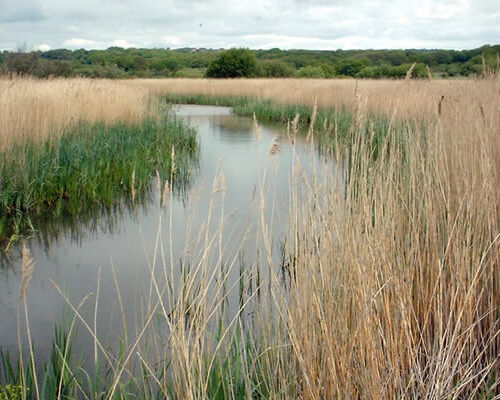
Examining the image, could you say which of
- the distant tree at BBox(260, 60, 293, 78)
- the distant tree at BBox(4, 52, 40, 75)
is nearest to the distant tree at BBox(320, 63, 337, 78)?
the distant tree at BBox(260, 60, 293, 78)

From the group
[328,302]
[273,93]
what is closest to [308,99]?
[273,93]

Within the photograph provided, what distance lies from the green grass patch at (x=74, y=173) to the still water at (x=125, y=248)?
293 millimetres

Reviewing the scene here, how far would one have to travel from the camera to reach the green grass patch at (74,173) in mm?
4750

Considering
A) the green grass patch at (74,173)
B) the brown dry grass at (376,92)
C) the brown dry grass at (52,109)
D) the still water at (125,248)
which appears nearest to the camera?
the still water at (125,248)

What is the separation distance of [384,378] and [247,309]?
1455mm

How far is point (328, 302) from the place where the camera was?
1799 mm

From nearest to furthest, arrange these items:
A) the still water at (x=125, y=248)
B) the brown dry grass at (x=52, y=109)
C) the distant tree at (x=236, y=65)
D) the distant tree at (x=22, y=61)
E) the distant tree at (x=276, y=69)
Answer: the still water at (x=125, y=248) < the brown dry grass at (x=52, y=109) < the distant tree at (x=22, y=61) < the distant tree at (x=236, y=65) < the distant tree at (x=276, y=69)

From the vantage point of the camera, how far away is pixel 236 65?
31641mm

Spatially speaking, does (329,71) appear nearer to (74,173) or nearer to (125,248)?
(74,173)

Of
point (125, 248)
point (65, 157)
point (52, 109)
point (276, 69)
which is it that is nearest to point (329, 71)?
point (276, 69)

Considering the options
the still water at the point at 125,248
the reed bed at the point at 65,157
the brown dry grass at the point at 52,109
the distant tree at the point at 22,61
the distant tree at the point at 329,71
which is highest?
the distant tree at the point at 329,71

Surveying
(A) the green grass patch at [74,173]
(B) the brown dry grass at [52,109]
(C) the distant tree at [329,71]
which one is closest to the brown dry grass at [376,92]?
(A) the green grass patch at [74,173]

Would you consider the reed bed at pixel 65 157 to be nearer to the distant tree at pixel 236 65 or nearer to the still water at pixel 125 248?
the still water at pixel 125 248

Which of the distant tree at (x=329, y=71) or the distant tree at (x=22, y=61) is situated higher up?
the distant tree at (x=329, y=71)
